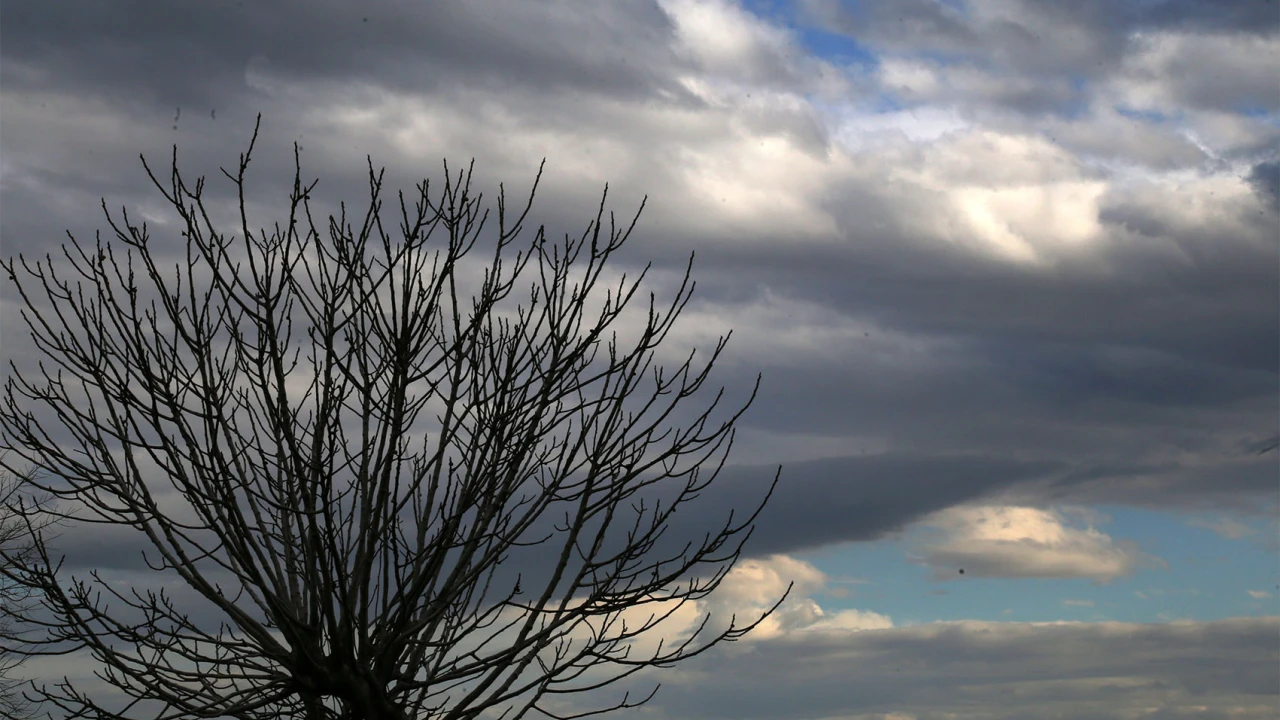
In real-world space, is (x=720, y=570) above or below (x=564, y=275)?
below

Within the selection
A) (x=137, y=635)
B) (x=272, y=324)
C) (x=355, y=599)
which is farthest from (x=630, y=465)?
(x=137, y=635)

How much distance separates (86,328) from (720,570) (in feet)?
11.8

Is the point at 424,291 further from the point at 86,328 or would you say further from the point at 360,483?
the point at 86,328

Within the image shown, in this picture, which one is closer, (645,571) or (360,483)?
(360,483)

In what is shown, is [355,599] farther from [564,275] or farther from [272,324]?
[564,275]

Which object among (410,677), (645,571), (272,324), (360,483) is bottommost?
(410,677)

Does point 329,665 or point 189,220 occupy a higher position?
point 189,220

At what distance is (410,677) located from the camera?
19.2ft

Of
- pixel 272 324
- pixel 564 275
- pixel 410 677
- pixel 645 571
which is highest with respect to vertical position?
pixel 564 275

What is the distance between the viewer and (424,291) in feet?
20.1

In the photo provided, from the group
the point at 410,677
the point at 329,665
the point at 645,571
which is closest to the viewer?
the point at 329,665

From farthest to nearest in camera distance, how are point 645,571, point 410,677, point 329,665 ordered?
point 645,571
point 410,677
point 329,665

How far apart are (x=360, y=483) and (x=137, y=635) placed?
4.39 feet

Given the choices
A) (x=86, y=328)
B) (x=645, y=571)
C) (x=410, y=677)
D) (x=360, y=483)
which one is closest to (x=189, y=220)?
(x=86, y=328)
